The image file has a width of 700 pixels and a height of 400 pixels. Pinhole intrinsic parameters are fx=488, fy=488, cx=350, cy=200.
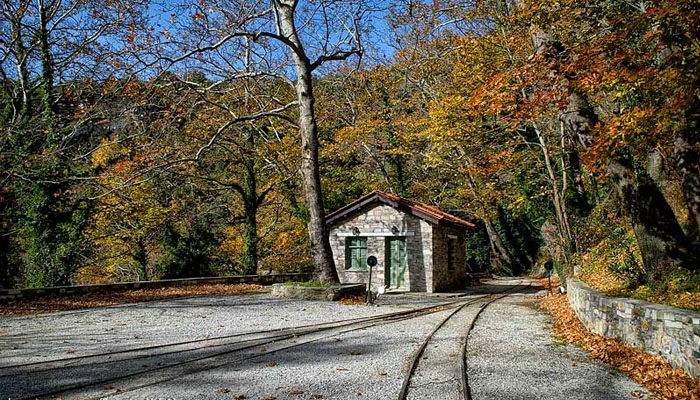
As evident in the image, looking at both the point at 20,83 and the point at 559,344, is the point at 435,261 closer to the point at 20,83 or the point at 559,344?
the point at 559,344

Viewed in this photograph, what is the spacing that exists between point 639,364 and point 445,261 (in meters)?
14.0

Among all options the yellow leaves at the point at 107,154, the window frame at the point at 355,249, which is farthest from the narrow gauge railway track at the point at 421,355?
the yellow leaves at the point at 107,154

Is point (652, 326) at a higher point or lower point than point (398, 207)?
lower

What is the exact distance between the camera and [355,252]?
19.6m

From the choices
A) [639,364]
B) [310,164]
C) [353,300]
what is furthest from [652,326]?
[310,164]

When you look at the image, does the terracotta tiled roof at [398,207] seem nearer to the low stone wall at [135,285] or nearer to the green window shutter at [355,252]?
the green window shutter at [355,252]

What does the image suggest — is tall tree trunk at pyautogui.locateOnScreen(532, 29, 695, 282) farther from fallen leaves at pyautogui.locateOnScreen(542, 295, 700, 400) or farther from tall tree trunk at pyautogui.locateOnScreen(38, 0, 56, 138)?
tall tree trunk at pyautogui.locateOnScreen(38, 0, 56, 138)

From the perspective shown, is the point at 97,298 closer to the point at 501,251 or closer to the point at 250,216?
the point at 250,216

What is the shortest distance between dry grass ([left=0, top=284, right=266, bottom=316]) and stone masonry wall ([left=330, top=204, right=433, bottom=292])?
13.5 ft

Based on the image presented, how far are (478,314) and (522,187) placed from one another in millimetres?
14111

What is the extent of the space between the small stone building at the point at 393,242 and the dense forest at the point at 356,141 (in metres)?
2.69

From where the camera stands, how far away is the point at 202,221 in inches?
931

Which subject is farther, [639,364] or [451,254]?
[451,254]

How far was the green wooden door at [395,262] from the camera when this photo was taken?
18.8m
